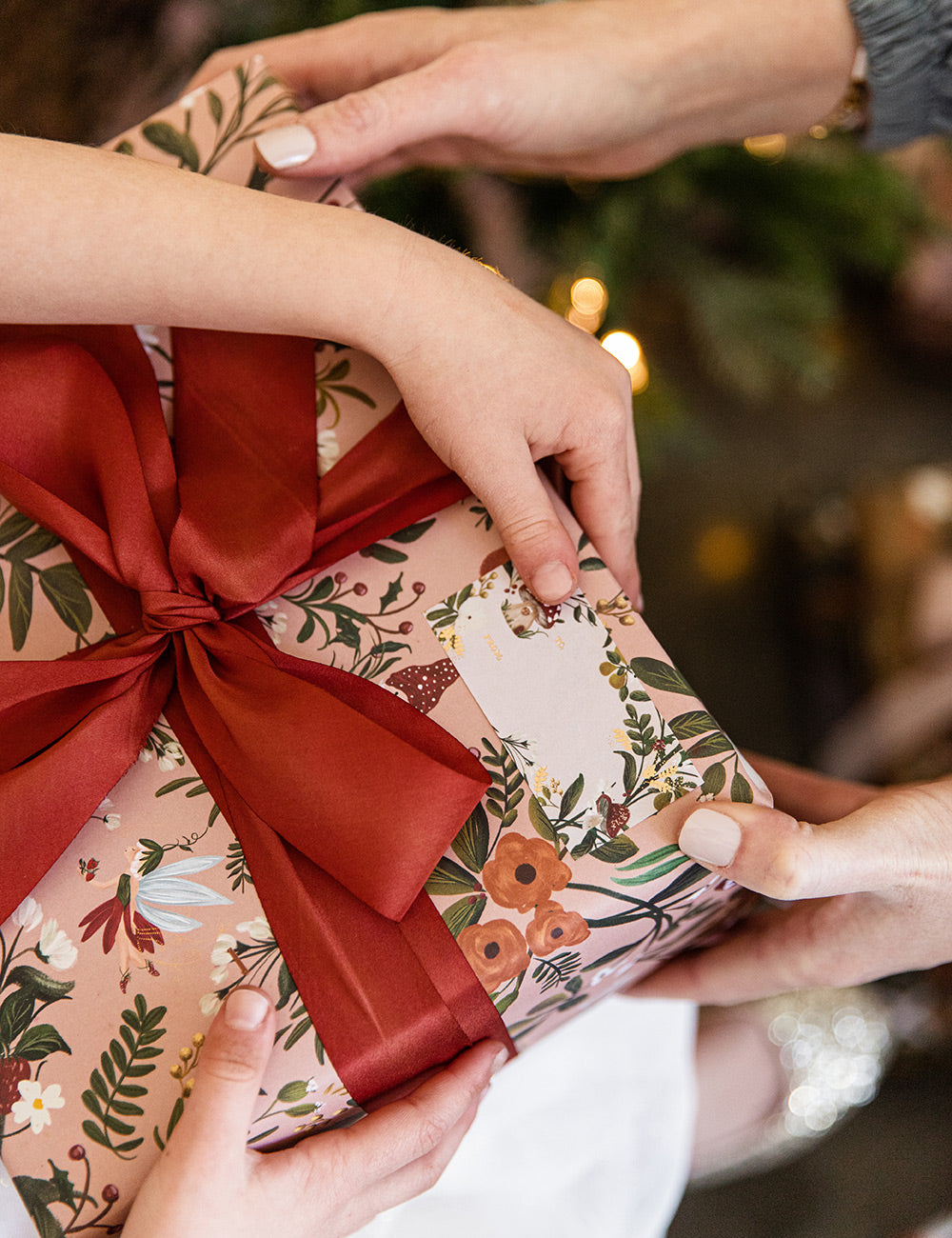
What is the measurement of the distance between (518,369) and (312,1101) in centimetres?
52

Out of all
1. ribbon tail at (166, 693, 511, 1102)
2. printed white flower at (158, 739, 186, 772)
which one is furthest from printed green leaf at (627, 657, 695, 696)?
printed white flower at (158, 739, 186, 772)

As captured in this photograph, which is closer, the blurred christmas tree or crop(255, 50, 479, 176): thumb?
crop(255, 50, 479, 176): thumb

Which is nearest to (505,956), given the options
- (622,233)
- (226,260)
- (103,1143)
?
(103,1143)

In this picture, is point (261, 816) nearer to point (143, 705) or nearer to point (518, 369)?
point (143, 705)

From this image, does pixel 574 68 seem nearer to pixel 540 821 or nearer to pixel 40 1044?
pixel 540 821

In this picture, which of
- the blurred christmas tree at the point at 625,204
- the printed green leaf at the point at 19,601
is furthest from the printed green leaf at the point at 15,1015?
the blurred christmas tree at the point at 625,204

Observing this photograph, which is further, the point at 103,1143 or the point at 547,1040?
the point at 547,1040

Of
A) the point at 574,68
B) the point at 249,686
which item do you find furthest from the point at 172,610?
the point at 574,68

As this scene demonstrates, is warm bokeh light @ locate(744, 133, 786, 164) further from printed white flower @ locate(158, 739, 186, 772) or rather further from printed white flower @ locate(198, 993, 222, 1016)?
printed white flower @ locate(198, 993, 222, 1016)

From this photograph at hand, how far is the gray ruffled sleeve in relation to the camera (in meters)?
0.85

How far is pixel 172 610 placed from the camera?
23.2 inches

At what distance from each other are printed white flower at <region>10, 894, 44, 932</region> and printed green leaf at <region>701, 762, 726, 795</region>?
0.46 meters

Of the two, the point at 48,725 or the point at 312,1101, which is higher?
the point at 48,725

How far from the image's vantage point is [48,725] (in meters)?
0.60
